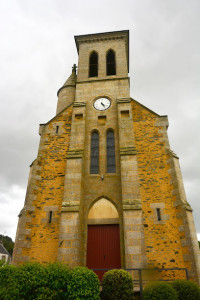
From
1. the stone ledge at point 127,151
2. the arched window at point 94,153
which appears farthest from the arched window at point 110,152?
the stone ledge at point 127,151

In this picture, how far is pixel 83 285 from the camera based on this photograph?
21.6 ft

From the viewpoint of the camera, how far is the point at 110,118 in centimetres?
1445

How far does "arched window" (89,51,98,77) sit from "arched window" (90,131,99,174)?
6.67 meters

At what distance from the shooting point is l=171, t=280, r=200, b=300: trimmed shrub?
7.06 metres

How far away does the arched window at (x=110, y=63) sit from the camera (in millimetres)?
18031

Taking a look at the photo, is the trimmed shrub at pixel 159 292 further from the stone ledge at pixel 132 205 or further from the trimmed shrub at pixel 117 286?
the stone ledge at pixel 132 205

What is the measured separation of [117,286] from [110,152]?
301 inches

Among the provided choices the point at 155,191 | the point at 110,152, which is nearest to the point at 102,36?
the point at 110,152

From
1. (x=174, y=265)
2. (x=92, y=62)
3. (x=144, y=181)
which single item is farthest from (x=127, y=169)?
(x=92, y=62)

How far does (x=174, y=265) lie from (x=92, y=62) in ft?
54.2

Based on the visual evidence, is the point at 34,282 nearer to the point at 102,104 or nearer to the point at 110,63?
the point at 102,104

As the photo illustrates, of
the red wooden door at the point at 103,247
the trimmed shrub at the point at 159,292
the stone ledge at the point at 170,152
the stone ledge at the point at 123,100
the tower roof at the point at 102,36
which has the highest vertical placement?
the tower roof at the point at 102,36

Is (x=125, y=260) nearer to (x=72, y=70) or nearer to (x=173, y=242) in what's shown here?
(x=173, y=242)

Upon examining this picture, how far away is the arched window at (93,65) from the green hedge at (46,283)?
600 inches
